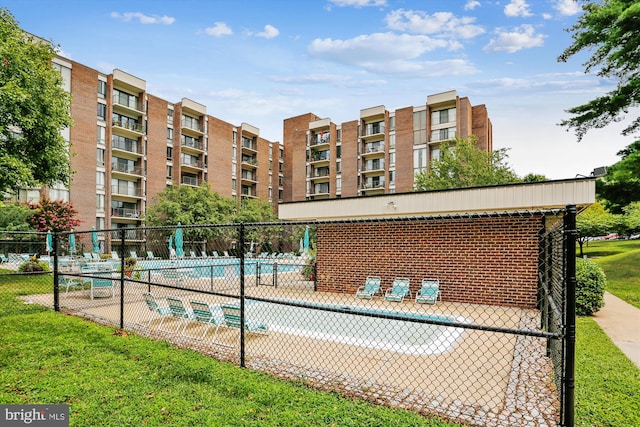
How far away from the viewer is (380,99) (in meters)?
47.3

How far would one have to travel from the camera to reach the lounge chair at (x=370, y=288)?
11141mm

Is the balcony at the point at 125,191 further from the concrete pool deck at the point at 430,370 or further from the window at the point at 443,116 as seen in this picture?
the window at the point at 443,116

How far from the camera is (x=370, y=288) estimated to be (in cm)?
1145

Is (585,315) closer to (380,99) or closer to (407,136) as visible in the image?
(407,136)

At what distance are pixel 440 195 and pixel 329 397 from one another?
8.46 m

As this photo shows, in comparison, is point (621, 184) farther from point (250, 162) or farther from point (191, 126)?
point (250, 162)

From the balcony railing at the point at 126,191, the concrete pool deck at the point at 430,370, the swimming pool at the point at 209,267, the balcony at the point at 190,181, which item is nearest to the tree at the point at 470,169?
the swimming pool at the point at 209,267

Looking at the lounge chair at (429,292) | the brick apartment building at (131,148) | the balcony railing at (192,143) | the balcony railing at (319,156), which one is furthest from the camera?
the balcony railing at (319,156)

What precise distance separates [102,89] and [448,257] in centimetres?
3817

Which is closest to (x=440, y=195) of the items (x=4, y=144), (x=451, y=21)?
(x=451, y=21)

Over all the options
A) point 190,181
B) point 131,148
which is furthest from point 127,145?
point 190,181

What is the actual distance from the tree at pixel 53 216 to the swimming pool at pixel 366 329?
82.3 feet

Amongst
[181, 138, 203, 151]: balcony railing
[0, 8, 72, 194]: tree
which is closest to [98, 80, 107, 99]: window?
[181, 138, 203, 151]: balcony railing
